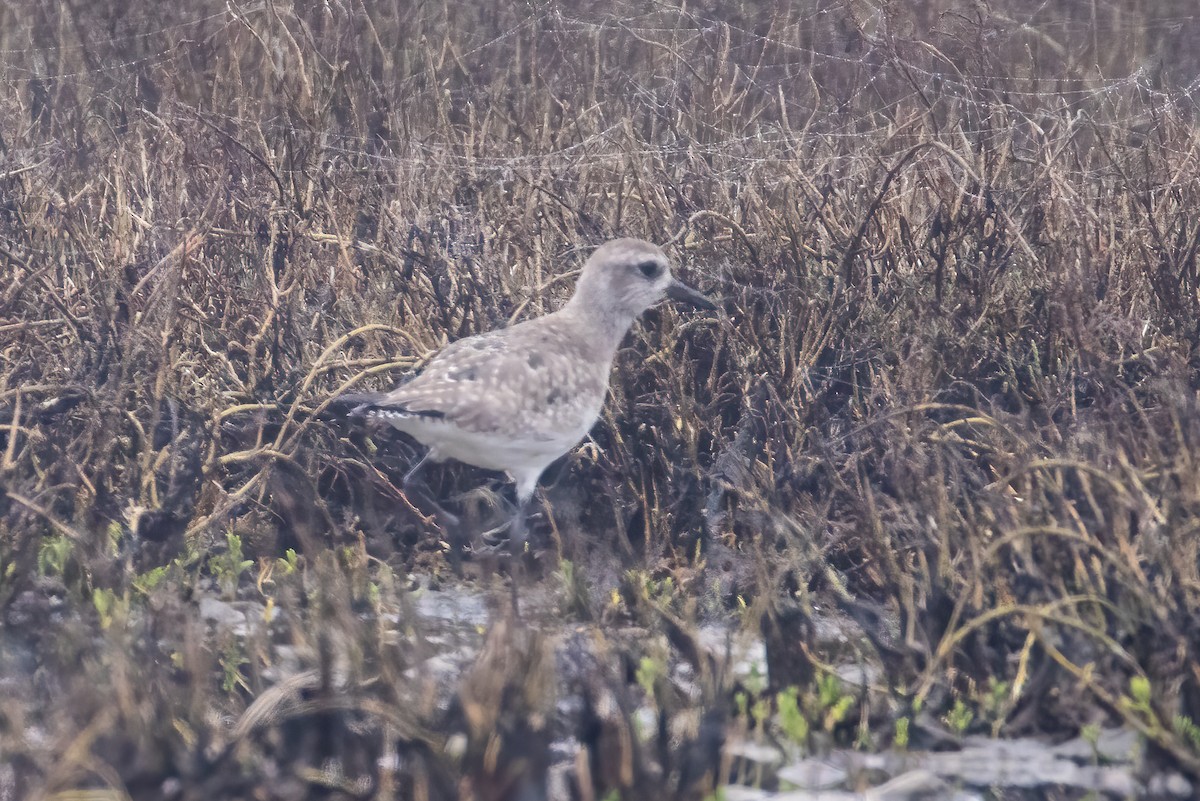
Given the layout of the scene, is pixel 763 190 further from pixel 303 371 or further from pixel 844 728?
pixel 844 728

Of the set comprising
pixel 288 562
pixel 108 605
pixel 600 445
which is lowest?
pixel 288 562

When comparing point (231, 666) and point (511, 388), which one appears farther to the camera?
point (511, 388)

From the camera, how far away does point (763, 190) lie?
16.9 feet

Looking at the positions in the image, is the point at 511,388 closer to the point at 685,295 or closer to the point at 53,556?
the point at 685,295

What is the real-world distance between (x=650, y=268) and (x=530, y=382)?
0.64 meters

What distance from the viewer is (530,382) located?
13.2 ft

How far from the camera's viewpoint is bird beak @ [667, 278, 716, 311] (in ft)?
14.6

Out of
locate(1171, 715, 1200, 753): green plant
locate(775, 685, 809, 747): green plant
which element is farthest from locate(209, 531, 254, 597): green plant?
locate(1171, 715, 1200, 753): green plant

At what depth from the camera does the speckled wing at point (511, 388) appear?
391cm

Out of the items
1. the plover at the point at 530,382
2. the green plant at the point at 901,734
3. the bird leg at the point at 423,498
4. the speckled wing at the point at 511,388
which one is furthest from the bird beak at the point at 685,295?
the green plant at the point at 901,734

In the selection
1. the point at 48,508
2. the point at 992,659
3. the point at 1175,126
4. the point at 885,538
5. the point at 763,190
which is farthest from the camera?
the point at 1175,126

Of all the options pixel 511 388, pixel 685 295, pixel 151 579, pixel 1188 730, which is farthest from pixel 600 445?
pixel 1188 730

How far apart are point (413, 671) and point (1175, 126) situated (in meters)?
Result: 4.13

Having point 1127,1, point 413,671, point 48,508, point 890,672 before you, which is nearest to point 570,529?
point 413,671
